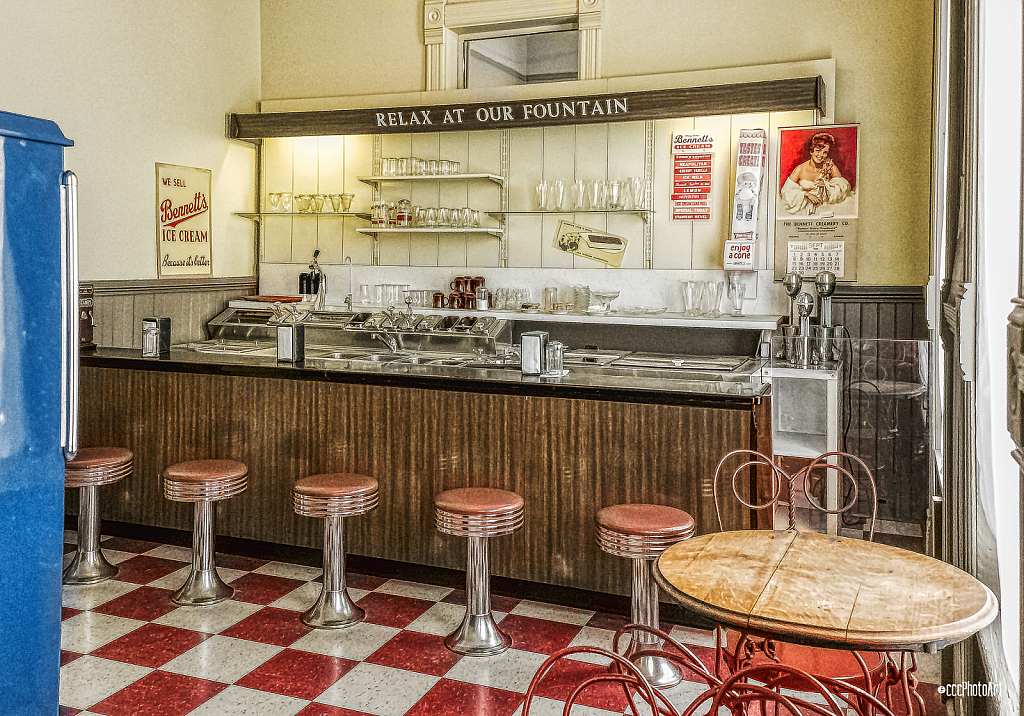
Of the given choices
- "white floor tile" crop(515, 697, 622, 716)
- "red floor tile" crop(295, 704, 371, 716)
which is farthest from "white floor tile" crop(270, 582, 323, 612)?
"white floor tile" crop(515, 697, 622, 716)

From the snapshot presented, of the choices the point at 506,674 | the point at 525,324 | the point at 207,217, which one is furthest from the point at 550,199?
the point at 506,674

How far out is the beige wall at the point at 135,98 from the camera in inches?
210

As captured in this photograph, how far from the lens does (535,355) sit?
13.0 feet

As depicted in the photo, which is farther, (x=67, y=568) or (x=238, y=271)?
(x=238, y=271)

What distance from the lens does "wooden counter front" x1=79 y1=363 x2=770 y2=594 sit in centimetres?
362

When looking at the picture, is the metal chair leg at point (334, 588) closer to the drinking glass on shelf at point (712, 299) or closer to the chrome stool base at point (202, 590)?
the chrome stool base at point (202, 590)

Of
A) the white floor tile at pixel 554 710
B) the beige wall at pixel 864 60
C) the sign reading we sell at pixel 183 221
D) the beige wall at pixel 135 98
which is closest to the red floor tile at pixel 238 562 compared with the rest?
the white floor tile at pixel 554 710

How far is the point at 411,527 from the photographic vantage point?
410cm

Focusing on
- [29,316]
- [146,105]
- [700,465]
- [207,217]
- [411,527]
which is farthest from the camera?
[207,217]

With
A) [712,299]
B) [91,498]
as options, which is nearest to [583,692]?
[91,498]

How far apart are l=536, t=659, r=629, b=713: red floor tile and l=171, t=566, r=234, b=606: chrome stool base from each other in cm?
168

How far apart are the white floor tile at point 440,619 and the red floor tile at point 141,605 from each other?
115cm

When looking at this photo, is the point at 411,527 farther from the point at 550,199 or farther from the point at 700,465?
the point at 550,199

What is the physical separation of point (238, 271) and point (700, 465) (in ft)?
16.4
